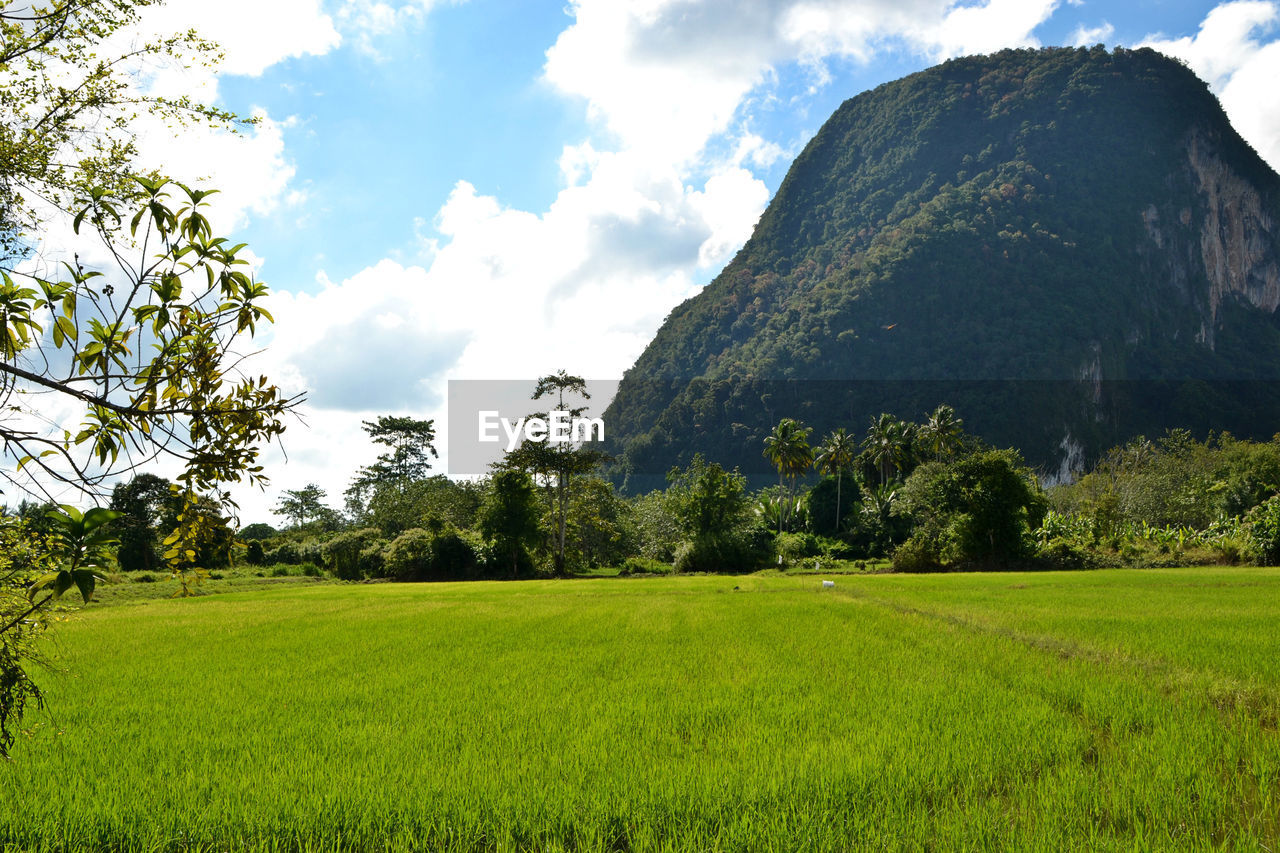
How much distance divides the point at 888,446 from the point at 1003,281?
90720mm

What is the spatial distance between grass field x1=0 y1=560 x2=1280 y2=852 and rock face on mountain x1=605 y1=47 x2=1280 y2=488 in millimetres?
101297

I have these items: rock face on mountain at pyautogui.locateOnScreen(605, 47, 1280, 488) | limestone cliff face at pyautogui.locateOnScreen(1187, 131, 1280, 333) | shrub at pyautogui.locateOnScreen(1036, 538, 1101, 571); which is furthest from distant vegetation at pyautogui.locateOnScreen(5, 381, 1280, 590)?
limestone cliff face at pyautogui.locateOnScreen(1187, 131, 1280, 333)

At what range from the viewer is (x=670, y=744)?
499 centimetres

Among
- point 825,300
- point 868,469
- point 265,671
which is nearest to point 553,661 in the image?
point 265,671

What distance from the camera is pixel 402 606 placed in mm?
17406

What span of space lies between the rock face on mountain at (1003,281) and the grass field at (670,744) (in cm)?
10130

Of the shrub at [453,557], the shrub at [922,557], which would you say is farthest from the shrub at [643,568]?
the shrub at [922,557]

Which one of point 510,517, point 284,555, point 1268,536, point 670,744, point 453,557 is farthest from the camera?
point 284,555

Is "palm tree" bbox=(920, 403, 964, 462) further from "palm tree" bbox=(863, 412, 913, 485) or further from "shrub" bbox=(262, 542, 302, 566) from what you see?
"shrub" bbox=(262, 542, 302, 566)

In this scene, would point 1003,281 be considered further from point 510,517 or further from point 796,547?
point 510,517

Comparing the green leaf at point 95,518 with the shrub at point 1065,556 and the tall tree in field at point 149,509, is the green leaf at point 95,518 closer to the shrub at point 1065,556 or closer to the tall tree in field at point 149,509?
the tall tree in field at point 149,509

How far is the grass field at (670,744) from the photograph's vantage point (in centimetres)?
375

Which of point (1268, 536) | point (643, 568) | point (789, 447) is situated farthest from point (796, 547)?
point (1268, 536)

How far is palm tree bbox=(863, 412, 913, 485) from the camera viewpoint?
5772 centimetres
